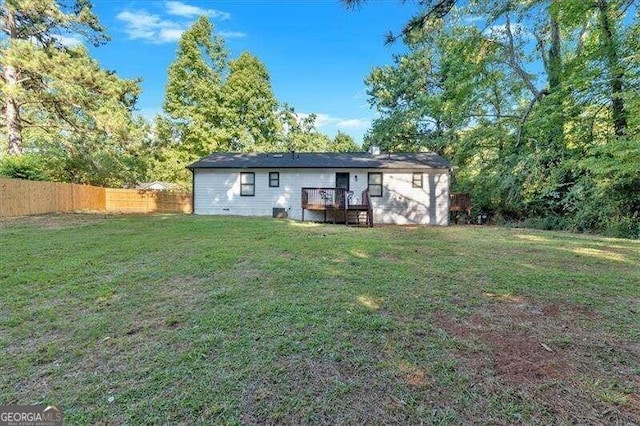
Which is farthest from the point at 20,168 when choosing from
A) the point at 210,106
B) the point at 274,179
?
the point at 210,106

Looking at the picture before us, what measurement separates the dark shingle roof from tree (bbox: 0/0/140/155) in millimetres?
5357

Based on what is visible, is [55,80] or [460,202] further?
[460,202]

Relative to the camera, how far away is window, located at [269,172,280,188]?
16312mm

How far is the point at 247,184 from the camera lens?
16.5m

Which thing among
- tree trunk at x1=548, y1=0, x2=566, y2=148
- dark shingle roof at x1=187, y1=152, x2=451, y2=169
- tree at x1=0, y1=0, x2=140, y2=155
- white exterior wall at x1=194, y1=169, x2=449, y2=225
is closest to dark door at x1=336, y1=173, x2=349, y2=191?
white exterior wall at x1=194, y1=169, x2=449, y2=225

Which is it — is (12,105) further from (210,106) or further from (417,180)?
(417,180)

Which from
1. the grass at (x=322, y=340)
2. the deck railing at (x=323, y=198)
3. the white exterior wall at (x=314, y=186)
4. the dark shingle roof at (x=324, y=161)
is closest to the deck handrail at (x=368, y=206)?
the white exterior wall at (x=314, y=186)

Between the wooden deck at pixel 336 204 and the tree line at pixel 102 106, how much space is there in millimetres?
9913

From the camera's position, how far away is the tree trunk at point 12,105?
14898 millimetres

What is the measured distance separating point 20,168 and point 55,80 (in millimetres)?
4132

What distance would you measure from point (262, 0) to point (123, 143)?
11.6m

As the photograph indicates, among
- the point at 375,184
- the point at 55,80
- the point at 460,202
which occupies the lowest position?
the point at 460,202

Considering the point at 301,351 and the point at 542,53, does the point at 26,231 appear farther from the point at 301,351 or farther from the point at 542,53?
the point at 542,53

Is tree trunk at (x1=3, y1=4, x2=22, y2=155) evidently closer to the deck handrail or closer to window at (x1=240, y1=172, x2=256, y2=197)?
window at (x1=240, y1=172, x2=256, y2=197)
